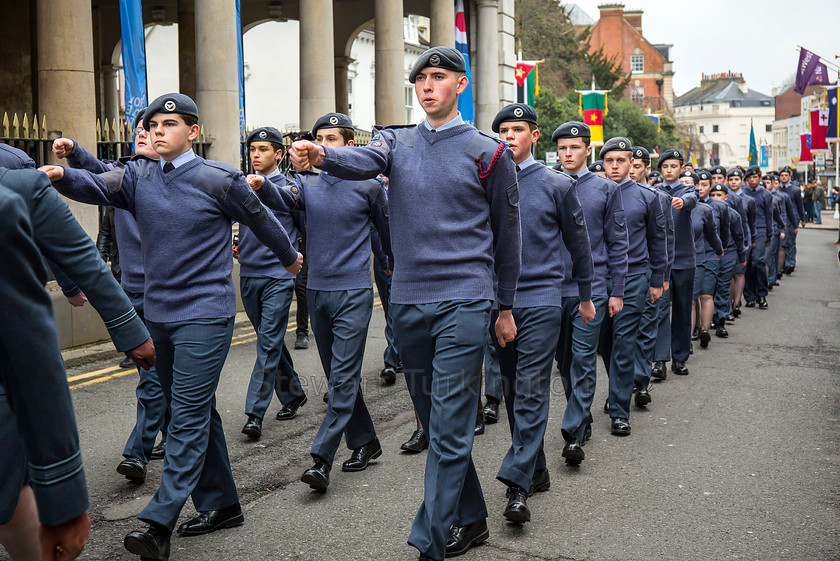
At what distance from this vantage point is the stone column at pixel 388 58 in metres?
20.7

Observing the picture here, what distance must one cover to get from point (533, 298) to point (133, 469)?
2.55 m

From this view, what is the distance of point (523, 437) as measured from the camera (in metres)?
5.20

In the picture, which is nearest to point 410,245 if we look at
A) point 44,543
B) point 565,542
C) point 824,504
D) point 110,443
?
point 565,542

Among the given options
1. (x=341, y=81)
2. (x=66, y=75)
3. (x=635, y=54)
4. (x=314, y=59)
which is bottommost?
(x=66, y=75)

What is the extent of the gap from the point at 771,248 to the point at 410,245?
14510 millimetres

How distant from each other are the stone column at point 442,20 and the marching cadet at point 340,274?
1732cm

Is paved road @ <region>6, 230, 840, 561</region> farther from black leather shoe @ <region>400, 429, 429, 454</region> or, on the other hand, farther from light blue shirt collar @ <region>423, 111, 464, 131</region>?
light blue shirt collar @ <region>423, 111, 464, 131</region>

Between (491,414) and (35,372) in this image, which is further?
(491,414)

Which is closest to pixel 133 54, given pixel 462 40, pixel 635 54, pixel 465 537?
pixel 465 537

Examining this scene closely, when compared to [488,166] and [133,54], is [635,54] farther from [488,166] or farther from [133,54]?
[488,166]

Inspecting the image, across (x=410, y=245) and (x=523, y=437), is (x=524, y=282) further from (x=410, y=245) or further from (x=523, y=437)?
(x=410, y=245)

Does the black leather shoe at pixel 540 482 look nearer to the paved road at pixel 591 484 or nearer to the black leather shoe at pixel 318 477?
the paved road at pixel 591 484

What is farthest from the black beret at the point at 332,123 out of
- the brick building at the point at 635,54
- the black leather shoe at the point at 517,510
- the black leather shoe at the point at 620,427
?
the brick building at the point at 635,54

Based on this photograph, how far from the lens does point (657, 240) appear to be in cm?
790
